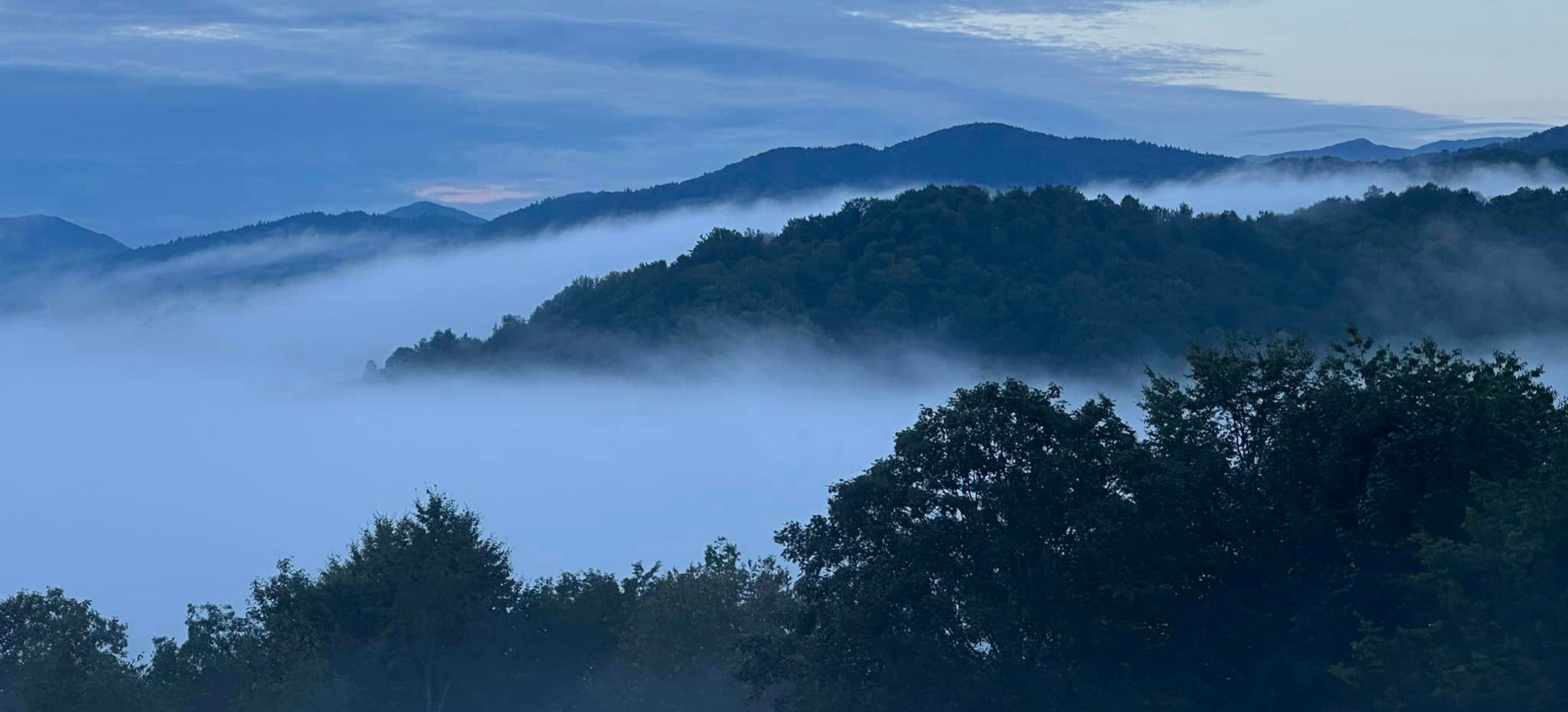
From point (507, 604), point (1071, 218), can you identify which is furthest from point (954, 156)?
point (507, 604)

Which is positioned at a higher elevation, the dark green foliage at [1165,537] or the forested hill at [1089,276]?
the dark green foliage at [1165,537]

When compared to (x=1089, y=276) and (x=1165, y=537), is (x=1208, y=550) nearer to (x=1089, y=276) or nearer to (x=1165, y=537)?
(x=1165, y=537)

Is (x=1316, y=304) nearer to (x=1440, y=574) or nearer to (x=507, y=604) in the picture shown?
(x=507, y=604)

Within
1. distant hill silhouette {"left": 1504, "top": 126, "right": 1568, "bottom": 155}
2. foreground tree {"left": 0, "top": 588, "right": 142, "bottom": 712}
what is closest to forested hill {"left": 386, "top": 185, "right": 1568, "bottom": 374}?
distant hill silhouette {"left": 1504, "top": 126, "right": 1568, "bottom": 155}

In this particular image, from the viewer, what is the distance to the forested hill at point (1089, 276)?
114938 mm

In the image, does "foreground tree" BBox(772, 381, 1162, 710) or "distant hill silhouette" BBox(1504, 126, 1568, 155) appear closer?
"foreground tree" BBox(772, 381, 1162, 710)

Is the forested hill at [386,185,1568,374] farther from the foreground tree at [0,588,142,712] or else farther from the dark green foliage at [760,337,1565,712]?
the dark green foliage at [760,337,1565,712]

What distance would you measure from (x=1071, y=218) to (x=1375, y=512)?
103 m

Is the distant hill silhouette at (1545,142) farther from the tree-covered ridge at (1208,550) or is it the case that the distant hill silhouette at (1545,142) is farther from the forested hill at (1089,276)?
the tree-covered ridge at (1208,550)

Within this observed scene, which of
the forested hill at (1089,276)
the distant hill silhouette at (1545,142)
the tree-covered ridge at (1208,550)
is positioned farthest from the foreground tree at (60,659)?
the distant hill silhouette at (1545,142)

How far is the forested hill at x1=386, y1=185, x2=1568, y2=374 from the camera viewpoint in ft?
377

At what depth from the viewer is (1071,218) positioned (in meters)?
126

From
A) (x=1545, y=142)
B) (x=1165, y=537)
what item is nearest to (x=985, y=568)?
(x=1165, y=537)

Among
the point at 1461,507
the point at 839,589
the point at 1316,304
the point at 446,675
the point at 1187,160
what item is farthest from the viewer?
the point at 1187,160
